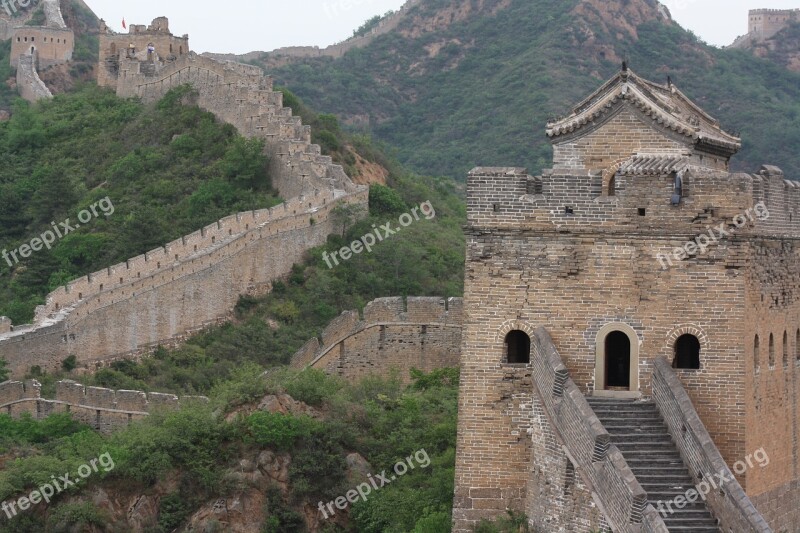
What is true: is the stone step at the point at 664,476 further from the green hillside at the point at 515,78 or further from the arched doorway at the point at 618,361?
the green hillside at the point at 515,78

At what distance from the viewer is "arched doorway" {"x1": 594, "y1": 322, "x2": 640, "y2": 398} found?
22.9 m

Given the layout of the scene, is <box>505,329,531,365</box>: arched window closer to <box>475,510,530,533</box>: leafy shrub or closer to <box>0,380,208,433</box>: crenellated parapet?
<box>475,510,530,533</box>: leafy shrub

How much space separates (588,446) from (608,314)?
2.07 meters

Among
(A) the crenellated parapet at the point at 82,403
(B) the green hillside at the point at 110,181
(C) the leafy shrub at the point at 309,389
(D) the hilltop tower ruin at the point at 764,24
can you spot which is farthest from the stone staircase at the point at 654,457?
(D) the hilltop tower ruin at the point at 764,24

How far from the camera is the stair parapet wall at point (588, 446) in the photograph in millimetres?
20375

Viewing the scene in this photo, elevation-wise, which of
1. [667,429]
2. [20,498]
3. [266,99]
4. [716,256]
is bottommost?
[20,498]

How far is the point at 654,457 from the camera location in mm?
21953

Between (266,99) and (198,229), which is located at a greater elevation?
(266,99)

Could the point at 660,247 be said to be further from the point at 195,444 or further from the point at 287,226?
the point at 287,226

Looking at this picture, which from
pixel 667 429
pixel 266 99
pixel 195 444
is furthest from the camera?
pixel 266 99

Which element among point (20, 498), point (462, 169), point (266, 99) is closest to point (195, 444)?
point (20, 498)

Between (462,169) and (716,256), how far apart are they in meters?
59.0

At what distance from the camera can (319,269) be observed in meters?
48.4

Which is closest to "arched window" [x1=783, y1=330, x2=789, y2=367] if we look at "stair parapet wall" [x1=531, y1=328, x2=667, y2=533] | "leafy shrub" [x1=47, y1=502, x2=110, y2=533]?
"stair parapet wall" [x1=531, y1=328, x2=667, y2=533]
